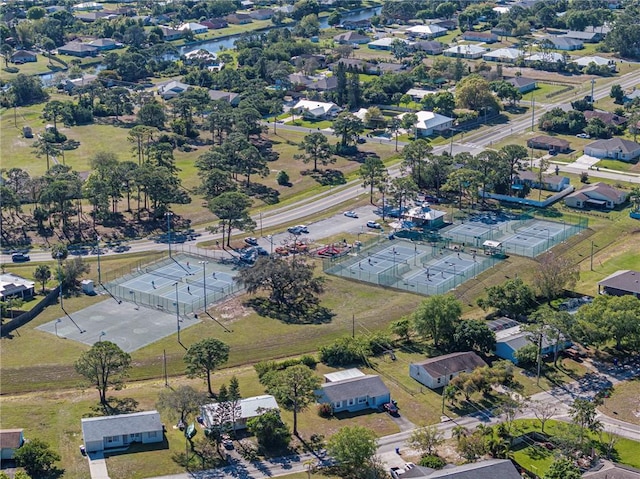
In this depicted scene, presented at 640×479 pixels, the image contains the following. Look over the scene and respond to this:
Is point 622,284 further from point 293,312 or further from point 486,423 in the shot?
point 293,312

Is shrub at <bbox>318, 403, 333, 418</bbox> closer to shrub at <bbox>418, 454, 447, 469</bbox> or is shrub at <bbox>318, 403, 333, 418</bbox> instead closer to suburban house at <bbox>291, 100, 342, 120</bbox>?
shrub at <bbox>418, 454, 447, 469</bbox>

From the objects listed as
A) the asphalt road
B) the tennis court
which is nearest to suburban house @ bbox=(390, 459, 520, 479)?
the tennis court

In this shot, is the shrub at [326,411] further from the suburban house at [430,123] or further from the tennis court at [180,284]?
the suburban house at [430,123]

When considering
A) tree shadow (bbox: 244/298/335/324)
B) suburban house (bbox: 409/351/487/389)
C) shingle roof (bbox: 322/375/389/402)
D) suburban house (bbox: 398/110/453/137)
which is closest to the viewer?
shingle roof (bbox: 322/375/389/402)

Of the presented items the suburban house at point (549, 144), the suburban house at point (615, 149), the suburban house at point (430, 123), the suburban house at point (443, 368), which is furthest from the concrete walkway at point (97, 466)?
the suburban house at point (430, 123)

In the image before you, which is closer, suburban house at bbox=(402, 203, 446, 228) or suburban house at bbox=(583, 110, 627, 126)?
suburban house at bbox=(402, 203, 446, 228)

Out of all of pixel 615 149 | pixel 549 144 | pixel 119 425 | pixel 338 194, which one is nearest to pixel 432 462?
pixel 119 425

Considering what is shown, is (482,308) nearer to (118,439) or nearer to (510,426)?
(510,426)
